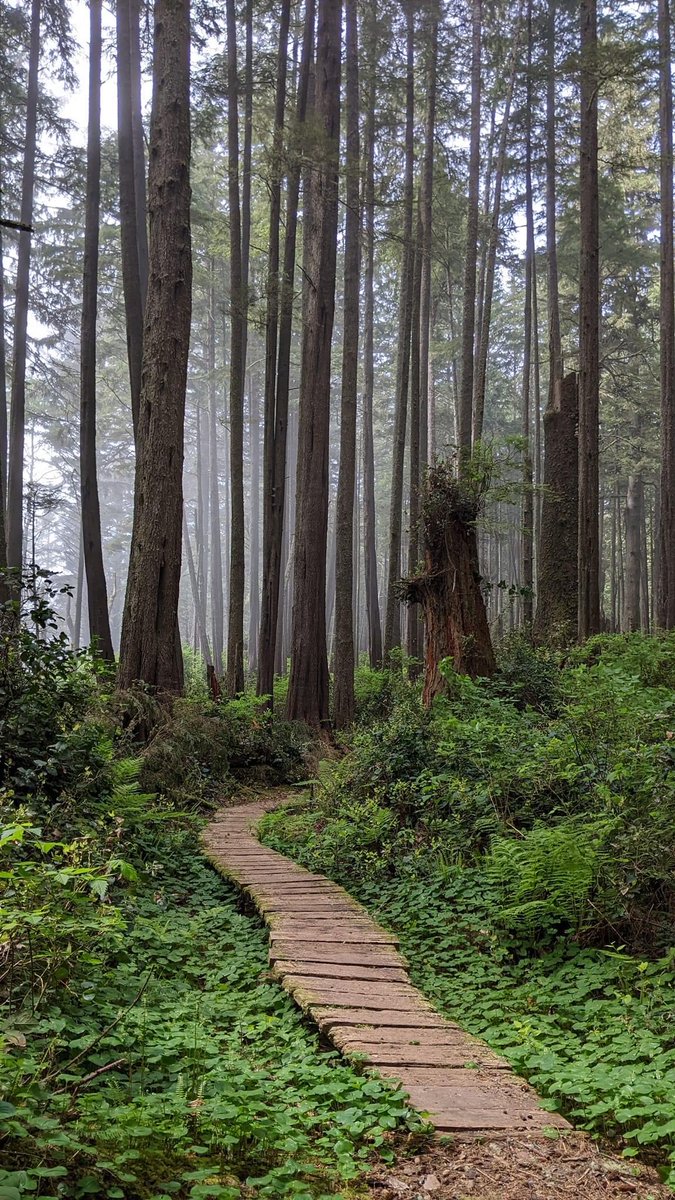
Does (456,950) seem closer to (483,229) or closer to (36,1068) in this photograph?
(36,1068)

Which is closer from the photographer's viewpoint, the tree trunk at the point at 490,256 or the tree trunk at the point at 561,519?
the tree trunk at the point at 561,519

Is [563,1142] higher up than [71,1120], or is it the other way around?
[71,1120]

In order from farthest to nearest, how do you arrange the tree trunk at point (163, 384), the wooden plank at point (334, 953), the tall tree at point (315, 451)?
the tall tree at point (315, 451), the tree trunk at point (163, 384), the wooden plank at point (334, 953)

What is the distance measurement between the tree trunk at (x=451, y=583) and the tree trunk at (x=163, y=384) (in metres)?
2.83

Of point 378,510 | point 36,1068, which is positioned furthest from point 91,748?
point 378,510

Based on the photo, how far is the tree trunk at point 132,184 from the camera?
478 inches

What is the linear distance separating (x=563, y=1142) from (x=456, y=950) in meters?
1.98

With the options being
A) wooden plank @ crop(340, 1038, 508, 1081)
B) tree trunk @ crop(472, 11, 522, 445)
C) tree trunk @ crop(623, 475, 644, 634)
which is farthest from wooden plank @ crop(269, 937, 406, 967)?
tree trunk @ crop(623, 475, 644, 634)

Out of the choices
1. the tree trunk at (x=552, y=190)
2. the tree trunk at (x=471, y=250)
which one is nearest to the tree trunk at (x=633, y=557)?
the tree trunk at (x=552, y=190)

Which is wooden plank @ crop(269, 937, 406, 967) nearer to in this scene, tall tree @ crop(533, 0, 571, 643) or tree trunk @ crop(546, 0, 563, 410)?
tall tree @ crop(533, 0, 571, 643)

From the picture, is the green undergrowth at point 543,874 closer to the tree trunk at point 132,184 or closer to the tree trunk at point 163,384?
the tree trunk at point 163,384

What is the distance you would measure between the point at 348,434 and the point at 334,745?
541 centimetres

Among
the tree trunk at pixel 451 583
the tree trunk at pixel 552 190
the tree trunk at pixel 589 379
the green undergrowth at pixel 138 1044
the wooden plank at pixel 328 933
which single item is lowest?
the wooden plank at pixel 328 933

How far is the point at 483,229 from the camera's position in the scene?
857 inches
